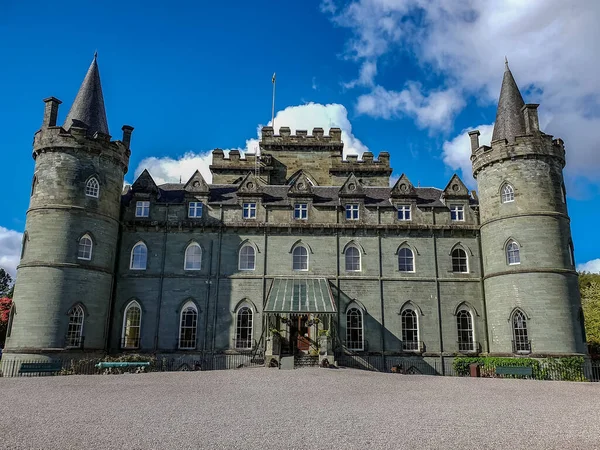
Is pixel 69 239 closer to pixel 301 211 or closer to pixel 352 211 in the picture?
pixel 301 211

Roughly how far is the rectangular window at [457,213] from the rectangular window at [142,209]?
67.0 feet

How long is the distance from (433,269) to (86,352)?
849 inches

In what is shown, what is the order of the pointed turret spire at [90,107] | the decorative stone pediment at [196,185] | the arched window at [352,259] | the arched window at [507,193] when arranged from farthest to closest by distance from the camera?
the decorative stone pediment at [196,185]
the arched window at [352,259]
the pointed turret spire at [90,107]
the arched window at [507,193]

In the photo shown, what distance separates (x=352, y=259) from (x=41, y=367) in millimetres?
18712

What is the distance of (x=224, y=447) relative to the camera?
395 inches

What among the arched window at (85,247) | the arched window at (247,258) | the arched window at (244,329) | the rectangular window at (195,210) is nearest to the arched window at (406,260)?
the arched window at (247,258)

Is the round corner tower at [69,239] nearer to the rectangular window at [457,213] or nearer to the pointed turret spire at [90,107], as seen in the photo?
the pointed turret spire at [90,107]

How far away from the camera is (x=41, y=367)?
2470 centimetres

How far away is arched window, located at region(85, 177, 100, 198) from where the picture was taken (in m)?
29.4

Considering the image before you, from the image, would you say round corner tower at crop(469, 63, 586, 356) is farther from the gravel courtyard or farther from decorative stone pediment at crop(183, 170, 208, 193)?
decorative stone pediment at crop(183, 170, 208, 193)

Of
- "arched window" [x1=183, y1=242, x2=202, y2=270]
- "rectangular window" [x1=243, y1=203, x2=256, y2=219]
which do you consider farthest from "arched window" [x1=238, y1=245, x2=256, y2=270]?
"arched window" [x1=183, y1=242, x2=202, y2=270]

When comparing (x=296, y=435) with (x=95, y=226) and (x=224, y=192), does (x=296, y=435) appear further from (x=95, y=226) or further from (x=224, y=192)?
(x=224, y=192)

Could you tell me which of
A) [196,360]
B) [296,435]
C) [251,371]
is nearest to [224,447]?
[296,435]

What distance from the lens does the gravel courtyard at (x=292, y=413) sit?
10.7 metres
